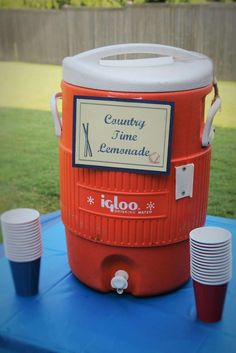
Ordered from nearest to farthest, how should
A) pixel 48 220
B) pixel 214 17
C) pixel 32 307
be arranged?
pixel 32 307, pixel 214 17, pixel 48 220

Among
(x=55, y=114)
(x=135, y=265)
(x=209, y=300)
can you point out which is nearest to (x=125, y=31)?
(x=55, y=114)

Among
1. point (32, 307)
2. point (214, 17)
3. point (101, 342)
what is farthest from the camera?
point (214, 17)

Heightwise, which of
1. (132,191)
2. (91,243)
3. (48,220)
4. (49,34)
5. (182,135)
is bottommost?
(48,220)

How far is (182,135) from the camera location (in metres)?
1.06

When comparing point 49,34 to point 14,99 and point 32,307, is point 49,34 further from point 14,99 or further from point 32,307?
point 32,307

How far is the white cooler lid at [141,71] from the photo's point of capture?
1.01 metres

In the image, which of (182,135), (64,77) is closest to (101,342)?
(182,135)

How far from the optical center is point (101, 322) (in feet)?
3.48

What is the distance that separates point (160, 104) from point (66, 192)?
0.31 metres

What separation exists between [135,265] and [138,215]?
129 millimetres

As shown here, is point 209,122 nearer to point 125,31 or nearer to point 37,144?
point 125,31

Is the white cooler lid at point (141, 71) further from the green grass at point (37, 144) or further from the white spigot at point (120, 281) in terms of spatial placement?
the white spigot at point (120, 281)

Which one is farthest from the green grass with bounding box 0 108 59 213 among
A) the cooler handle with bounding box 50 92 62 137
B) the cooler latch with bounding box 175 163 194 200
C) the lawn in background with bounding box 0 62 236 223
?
the cooler latch with bounding box 175 163 194 200

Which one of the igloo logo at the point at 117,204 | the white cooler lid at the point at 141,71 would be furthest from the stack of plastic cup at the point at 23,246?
the white cooler lid at the point at 141,71
